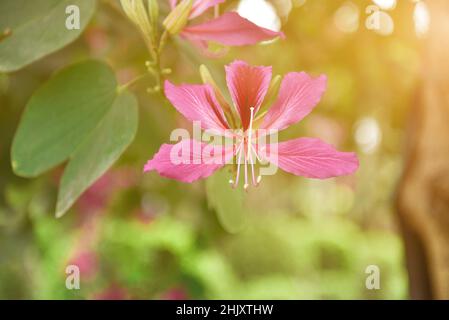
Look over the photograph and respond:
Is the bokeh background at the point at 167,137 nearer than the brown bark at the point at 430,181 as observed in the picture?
No

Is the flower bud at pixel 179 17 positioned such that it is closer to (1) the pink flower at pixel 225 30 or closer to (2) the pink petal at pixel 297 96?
(1) the pink flower at pixel 225 30

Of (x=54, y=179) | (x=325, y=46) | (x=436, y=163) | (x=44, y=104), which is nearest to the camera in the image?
(x=44, y=104)

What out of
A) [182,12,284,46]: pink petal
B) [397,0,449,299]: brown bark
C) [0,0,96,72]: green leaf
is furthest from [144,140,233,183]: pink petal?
[397,0,449,299]: brown bark

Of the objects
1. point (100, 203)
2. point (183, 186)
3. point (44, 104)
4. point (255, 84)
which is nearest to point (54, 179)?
point (183, 186)

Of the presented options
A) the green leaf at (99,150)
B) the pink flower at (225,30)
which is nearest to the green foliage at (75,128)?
the green leaf at (99,150)

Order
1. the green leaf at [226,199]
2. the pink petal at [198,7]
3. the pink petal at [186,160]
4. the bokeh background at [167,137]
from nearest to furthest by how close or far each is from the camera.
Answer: the pink petal at [186,160], the pink petal at [198,7], the green leaf at [226,199], the bokeh background at [167,137]

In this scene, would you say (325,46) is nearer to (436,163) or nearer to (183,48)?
(436,163)

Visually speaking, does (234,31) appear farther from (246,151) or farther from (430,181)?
A: (430,181)
